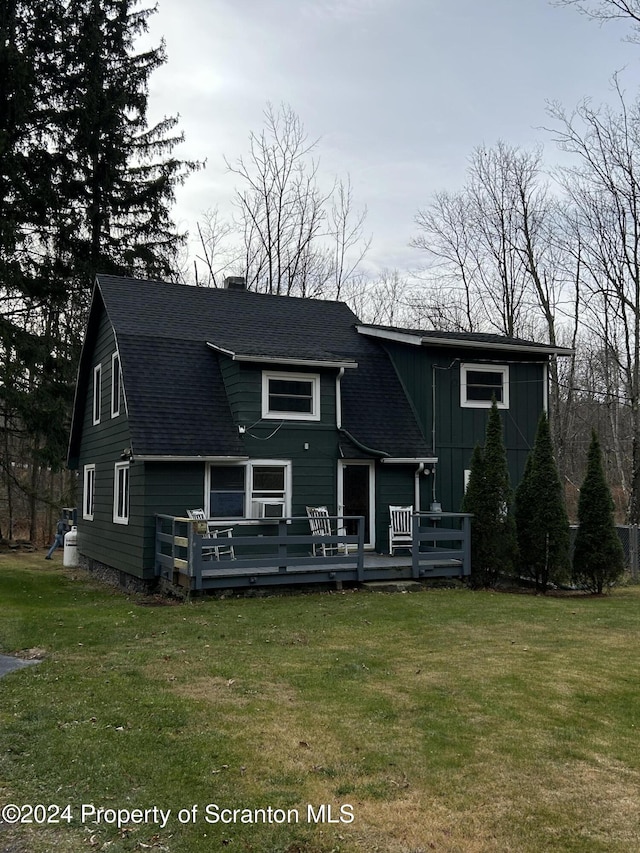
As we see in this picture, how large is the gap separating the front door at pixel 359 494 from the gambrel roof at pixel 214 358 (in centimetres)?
50

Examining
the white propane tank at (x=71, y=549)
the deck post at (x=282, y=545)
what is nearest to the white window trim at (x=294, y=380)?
the deck post at (x=282, y=545)

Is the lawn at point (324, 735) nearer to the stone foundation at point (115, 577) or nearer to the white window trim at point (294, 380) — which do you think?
the stone foundation at point (115, 577)

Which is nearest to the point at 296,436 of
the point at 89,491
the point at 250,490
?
the point at 250,490

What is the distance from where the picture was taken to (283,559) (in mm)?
12797

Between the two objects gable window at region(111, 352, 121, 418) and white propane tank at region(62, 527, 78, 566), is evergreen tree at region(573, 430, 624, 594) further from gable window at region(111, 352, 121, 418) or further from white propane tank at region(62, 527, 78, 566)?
white propane tank at region(62, 527, 78, 566)

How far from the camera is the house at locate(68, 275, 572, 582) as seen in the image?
14.0 meters

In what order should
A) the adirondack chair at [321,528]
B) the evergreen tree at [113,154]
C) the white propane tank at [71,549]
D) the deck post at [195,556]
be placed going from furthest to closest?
the evergreen tree at [113,154] → the white propane tank at [71,549] → the adirondack chair at [321,528] → the deck post at [195,556]

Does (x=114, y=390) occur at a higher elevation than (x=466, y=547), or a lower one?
higher

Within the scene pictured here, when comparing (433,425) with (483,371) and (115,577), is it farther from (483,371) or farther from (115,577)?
(115,577)

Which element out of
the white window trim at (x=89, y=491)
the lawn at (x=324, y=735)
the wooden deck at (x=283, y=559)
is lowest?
the lawn at (x=324, y=735)

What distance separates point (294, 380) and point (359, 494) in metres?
2.72

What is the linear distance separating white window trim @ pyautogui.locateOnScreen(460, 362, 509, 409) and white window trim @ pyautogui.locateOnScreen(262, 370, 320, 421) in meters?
3.67

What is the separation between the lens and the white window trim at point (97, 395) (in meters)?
17.6

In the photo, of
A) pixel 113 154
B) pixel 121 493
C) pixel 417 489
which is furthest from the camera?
pixel 113 154
